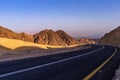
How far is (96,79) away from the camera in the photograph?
34.2 ft

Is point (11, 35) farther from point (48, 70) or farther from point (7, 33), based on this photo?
point (48, 70)

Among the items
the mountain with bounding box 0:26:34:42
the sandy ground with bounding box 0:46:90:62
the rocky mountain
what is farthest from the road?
the rocky mountain

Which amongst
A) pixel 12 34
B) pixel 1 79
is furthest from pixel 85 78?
pixel 12 34

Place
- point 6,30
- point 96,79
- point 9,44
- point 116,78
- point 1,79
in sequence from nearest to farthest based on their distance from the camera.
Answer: point 1,79, point 96,79, point 116,78, point 9,44, point 6,30

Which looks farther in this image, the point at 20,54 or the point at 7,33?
the point at 7,33

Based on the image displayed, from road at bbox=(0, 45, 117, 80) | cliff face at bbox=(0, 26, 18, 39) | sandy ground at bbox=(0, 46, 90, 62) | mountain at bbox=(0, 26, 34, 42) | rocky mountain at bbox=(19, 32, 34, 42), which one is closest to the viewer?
road at bbox=(0, 45, 117, 80)

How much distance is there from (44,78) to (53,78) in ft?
1.06

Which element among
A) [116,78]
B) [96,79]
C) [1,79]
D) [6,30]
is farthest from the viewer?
[6,30]

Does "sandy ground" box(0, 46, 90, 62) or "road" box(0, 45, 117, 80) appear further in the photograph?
"sandy ground" box(0, 46, 90, 62)

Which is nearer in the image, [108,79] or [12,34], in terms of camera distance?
[108,79]

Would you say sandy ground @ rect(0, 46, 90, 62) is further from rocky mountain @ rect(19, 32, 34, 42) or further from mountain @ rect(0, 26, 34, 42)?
rocky mountain @ rect(19, 32, 34, 42)

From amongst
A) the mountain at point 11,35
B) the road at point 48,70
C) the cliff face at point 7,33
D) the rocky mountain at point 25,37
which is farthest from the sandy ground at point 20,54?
the rocky mountain at point 25,37

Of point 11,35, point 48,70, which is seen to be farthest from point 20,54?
point 11,35

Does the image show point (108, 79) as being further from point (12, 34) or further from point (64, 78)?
point (12, 34)
